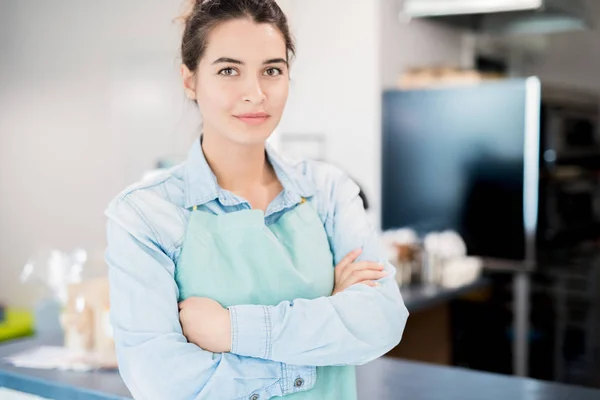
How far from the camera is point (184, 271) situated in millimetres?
1331

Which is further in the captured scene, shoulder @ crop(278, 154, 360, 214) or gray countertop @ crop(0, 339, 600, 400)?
gray countertop @ crop(0, 339, 600, 400)

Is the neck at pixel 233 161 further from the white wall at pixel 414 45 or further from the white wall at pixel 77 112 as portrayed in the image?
the white wall at pixel 414 45

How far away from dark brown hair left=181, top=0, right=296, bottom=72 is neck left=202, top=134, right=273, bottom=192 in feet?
0.48

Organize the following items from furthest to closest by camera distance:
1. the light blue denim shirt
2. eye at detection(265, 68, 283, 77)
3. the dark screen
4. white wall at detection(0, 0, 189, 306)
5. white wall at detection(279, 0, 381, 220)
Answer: white wall at detection(279, 0, 381, 220) < the dark screen < white wall at detection(0, 0, 189, 306) < eye at detection(265, 68, 283, 77) < the light blue denim shirt

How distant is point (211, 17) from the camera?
1.36 m

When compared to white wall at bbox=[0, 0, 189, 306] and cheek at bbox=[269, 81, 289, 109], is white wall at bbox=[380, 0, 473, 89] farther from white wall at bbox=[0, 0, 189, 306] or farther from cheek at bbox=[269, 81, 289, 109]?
cheek at bbox=[269, 81, 289, 109]

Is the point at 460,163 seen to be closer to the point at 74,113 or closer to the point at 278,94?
the point at 74,113

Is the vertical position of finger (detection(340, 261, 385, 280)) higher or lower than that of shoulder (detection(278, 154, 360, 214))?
lower

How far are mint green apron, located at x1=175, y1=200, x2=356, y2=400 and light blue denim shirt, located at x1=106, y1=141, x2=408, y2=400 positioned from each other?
31 mm

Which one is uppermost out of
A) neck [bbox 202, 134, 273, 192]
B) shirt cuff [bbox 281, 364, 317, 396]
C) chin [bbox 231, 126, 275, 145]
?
chin [bbox 231, 126, 275, 145]

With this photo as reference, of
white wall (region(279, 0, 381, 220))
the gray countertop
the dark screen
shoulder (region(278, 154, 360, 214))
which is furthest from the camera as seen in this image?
white wall (region(279, 0, 381, 220))

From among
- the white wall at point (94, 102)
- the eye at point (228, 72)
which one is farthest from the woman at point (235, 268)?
the white wall at point (94, 102)

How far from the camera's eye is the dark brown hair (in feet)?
4.45

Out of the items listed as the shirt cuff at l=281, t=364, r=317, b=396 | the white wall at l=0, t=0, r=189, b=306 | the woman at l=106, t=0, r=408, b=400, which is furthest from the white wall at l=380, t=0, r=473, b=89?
the shirt cuff at l=281, t=364, r=317, b=396
